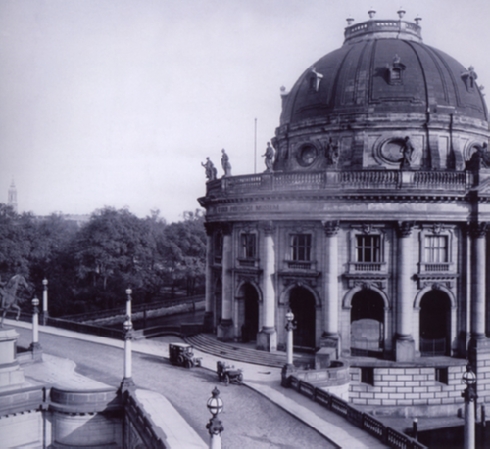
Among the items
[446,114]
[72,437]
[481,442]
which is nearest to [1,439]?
[72,437]

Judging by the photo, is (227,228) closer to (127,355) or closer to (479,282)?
(127,355)

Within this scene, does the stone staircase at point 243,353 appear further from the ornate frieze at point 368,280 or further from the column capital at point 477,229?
the column capital at point 477,229

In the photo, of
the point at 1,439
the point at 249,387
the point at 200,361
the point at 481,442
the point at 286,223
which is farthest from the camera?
the point at 286,223

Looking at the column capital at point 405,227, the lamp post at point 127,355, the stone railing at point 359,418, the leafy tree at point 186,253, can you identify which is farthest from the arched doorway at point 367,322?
the leafy tree at point 186,253

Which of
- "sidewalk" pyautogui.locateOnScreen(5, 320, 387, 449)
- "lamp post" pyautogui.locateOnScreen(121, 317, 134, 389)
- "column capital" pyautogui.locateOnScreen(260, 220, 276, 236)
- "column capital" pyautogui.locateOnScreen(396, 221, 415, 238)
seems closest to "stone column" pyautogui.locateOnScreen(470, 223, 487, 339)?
"column capital" pyautogui.locateOnScreen(396, 221, 415, 238)

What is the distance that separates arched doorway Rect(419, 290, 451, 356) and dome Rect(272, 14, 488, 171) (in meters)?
8.58

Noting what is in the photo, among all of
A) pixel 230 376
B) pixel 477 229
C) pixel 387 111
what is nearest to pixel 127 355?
pixel 230 376

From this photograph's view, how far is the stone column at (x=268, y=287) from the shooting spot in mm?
36062

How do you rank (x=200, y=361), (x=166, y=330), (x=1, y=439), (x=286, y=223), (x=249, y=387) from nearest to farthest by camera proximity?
(x=1, y=439)
(x=249, y=387)
(x=200, y=361)
(x=286, y=223)
(x=166, y=330)

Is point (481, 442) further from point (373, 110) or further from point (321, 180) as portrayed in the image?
point (373, 110)

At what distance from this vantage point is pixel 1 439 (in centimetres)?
2306

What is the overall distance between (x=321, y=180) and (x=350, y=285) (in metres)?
6.71

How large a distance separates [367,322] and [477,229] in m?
8.74

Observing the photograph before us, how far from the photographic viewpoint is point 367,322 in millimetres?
35031
